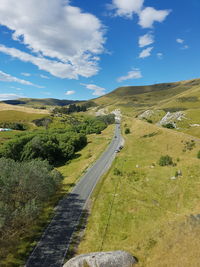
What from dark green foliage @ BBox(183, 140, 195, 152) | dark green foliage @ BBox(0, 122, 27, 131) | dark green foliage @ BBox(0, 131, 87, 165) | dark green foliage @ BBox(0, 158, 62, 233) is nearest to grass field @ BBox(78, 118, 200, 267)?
dark green foliage @ BBox(183, 140, 195, 152)

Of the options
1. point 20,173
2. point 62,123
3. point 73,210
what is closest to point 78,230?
point 73,210

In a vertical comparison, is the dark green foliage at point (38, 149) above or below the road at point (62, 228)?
above

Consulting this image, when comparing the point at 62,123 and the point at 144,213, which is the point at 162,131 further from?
the point at 62,123

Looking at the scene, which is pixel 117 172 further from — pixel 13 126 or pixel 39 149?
pixel 13 126

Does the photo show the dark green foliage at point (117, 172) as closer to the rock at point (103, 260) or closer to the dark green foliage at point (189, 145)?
the dark green foliage at point (189, 145)

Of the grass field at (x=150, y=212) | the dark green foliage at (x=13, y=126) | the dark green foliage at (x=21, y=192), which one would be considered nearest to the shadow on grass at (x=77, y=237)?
the grass field at (x=150, y=212)

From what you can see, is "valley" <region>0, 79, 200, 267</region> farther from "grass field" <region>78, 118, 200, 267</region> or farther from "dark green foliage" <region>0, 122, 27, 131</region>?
"dark green foliage" <region>0, 122, 27, 131</region>
